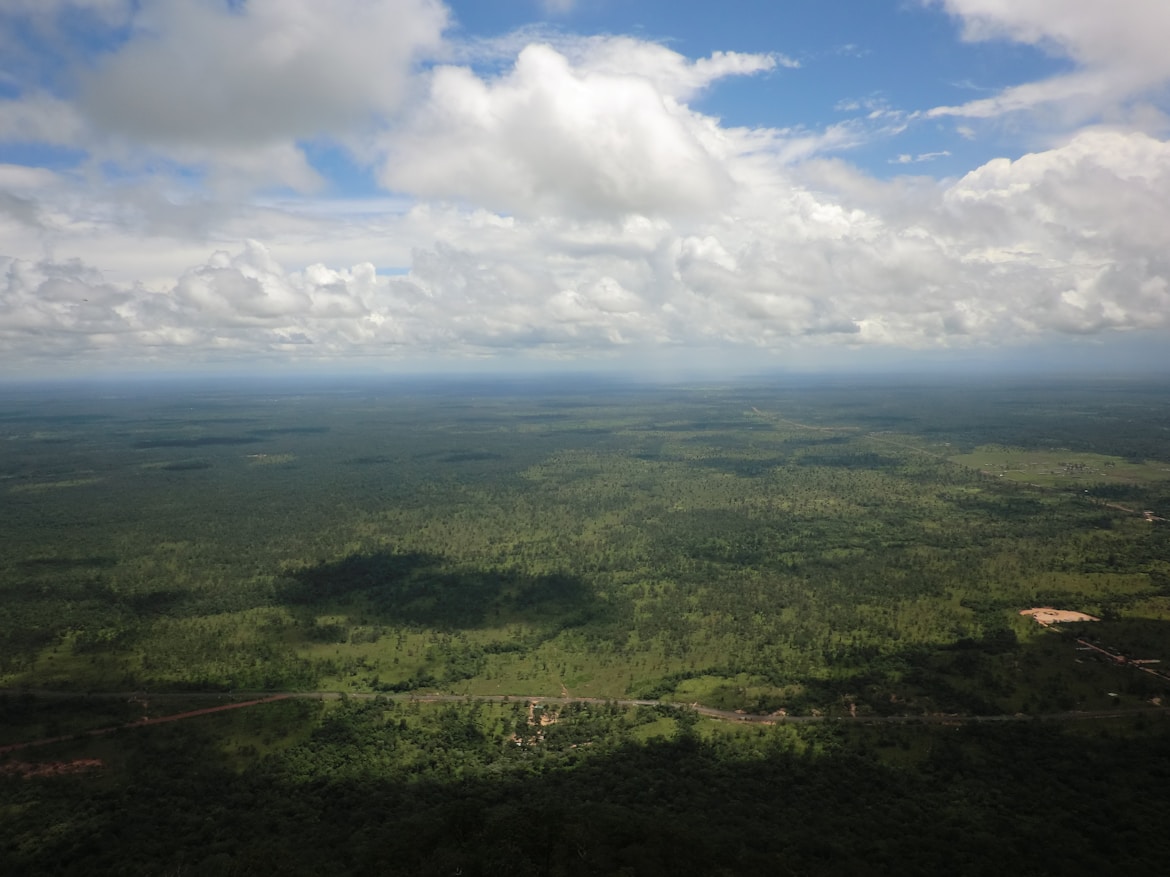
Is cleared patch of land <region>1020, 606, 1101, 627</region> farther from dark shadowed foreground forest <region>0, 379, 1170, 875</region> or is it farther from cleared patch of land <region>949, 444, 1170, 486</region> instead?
cleared patch of land <region>949, 444, 1170, 486</region>

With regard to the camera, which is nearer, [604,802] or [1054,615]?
[604,802]

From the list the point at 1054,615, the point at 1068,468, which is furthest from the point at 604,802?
the point at 1068,468

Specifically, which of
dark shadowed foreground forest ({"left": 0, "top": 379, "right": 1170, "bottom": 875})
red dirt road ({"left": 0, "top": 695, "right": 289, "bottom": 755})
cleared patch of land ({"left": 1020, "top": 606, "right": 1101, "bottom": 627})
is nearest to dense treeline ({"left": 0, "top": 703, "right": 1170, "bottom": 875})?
dark shadowed foreground forest ({"left": 0, "top": 379, "right": 1170, "bottom": 875})

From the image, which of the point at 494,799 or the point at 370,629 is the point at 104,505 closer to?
the point at 370,629

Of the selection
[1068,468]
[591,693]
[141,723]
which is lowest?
[591,693]

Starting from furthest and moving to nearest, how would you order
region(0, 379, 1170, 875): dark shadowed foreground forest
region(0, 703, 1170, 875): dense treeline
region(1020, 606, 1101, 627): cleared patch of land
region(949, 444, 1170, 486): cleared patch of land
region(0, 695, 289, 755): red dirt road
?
region(949, 444, 1170, 486): cleared patch of land → region(1020, 606, 1101, 627): cleared patch of land → region(0, 695, 289, 755): red dirt road → region(0, 379, 1170, 875): dark shadowed foreground forest → region(0, 703, 1170, 875): dense treeline

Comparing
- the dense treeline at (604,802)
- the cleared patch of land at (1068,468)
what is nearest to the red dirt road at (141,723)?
the dense treeline at (604,802)

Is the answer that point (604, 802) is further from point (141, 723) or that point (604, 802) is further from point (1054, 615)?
point (1054, 615)

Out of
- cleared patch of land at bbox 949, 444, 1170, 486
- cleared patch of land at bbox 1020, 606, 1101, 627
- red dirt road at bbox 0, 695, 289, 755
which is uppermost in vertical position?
cleared patch of land at bbox 949, 444, 1170, 486

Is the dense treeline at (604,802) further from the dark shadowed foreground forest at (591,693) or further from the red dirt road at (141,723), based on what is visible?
the red dirt road at (141,723)
